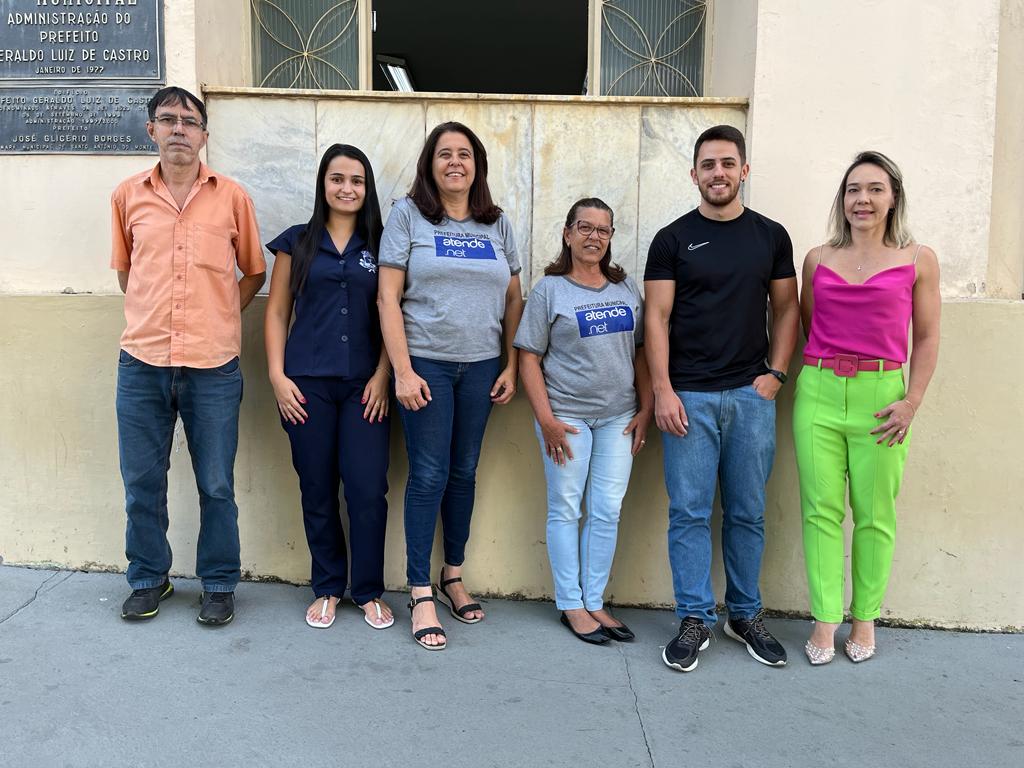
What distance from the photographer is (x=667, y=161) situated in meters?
3.86

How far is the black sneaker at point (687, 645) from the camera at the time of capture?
315 centimetres

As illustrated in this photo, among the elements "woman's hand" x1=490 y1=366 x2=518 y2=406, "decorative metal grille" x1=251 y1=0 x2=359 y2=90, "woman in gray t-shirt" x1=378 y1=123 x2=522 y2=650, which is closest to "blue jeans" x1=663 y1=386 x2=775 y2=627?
"woman's hand" x1=490 y1=366 x2=518 y2=406

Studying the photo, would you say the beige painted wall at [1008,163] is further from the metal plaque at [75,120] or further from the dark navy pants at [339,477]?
the metal plaque at [75,120]

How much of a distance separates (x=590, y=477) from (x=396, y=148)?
1784mm

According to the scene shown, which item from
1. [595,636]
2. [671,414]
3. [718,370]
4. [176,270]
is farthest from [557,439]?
[176,270]

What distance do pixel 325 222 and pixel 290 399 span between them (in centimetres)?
75

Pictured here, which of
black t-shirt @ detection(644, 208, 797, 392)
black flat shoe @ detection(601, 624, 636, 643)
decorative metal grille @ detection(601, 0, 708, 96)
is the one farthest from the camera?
decorative metal grille @ detection(601, 0, 708, 96)

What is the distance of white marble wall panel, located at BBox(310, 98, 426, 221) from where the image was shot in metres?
3.87

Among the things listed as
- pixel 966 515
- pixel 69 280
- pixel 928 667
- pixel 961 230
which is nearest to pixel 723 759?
pixel 928 667

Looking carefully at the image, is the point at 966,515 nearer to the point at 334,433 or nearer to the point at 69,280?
the point at 334,433

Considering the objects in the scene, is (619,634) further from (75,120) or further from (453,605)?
(75,120)

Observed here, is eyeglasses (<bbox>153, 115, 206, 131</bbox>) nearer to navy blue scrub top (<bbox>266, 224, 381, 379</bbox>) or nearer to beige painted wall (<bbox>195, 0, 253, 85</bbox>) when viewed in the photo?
navy blue scrub top (<bbox>266, 224, 381, 379</bbox>)

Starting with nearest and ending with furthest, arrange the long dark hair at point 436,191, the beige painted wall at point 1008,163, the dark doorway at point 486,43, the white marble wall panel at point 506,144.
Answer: the long dark hair at point 436,191 → the beige painted wall at point 1008,163 → the white marble wall panel at point 506,144 → the dark doorway at point 486,43

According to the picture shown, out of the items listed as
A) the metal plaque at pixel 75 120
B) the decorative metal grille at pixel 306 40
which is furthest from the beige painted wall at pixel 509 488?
the decorative metal grille at pixel 306 40
